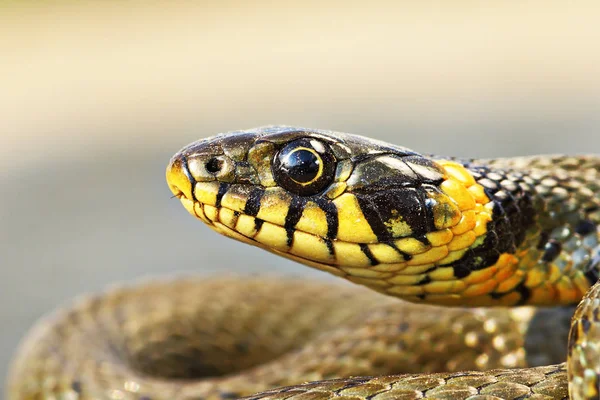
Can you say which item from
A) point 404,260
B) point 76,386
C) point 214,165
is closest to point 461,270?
point 404,260

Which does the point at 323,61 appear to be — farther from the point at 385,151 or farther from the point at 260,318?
the point at 385,151

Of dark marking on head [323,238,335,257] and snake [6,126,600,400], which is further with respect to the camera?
dark marking on head [323,238,335,257]

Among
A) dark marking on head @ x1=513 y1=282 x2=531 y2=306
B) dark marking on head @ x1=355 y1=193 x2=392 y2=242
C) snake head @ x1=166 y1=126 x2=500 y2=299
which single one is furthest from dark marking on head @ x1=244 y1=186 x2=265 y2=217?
dark marking on head @ x1=513 y1=282 x2=531 y2=306

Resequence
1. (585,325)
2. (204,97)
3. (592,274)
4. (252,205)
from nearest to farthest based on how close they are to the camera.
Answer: (585,325) → (252,205) → (592,274) → (204,97)

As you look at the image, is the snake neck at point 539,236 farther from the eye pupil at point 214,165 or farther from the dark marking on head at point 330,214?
the eye pupil at point 214,165

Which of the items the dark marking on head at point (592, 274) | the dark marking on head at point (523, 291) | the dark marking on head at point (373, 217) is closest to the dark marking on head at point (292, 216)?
the dark marking on head at point (373, 217)

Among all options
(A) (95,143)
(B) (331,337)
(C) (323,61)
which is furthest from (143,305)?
(C) (323,61)

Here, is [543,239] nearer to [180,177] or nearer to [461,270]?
[461,270]

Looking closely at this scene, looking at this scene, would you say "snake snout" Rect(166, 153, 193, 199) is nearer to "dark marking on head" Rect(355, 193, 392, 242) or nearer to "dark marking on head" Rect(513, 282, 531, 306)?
"dark marking on head" Rect(355, 193, 392, 242)
